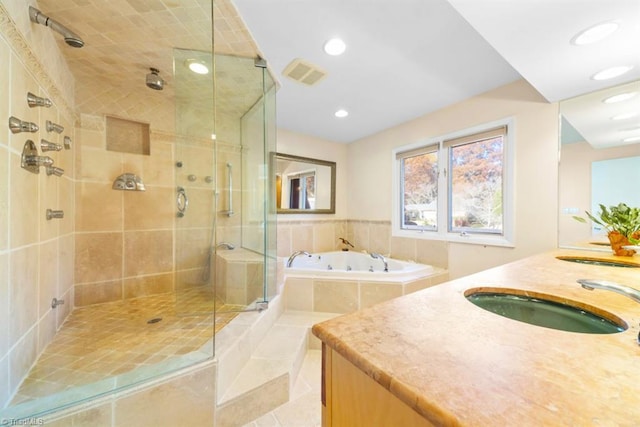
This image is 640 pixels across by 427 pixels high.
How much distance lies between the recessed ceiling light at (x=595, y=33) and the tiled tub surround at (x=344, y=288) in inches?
74.9

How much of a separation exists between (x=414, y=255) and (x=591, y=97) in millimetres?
1998

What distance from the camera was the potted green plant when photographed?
1564 millimetres

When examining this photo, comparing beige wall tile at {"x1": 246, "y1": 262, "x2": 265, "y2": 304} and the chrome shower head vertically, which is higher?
the chrome shower head

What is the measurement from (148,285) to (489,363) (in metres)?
2.90

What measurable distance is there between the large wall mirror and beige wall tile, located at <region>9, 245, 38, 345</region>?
3.54 metres

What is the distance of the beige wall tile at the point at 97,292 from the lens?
2.13 m

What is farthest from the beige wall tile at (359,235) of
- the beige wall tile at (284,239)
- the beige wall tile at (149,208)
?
the beige wall tile at (149,208)

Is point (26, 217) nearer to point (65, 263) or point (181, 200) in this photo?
point (65, 263)

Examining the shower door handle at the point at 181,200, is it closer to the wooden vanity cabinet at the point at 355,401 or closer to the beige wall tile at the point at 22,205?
the beige wall tile at the point at 22,205

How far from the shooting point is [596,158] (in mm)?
1794

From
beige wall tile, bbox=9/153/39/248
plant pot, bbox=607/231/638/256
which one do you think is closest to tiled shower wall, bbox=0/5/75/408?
beige wall tile, bbox=9/153/39/248

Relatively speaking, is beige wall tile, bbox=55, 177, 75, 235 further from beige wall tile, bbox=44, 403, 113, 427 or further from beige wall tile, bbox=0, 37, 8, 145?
beige wall tile, bbox=44, 403, 113, 427

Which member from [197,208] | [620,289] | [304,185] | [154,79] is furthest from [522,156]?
[154,79]

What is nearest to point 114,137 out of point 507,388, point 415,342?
point 415,342
